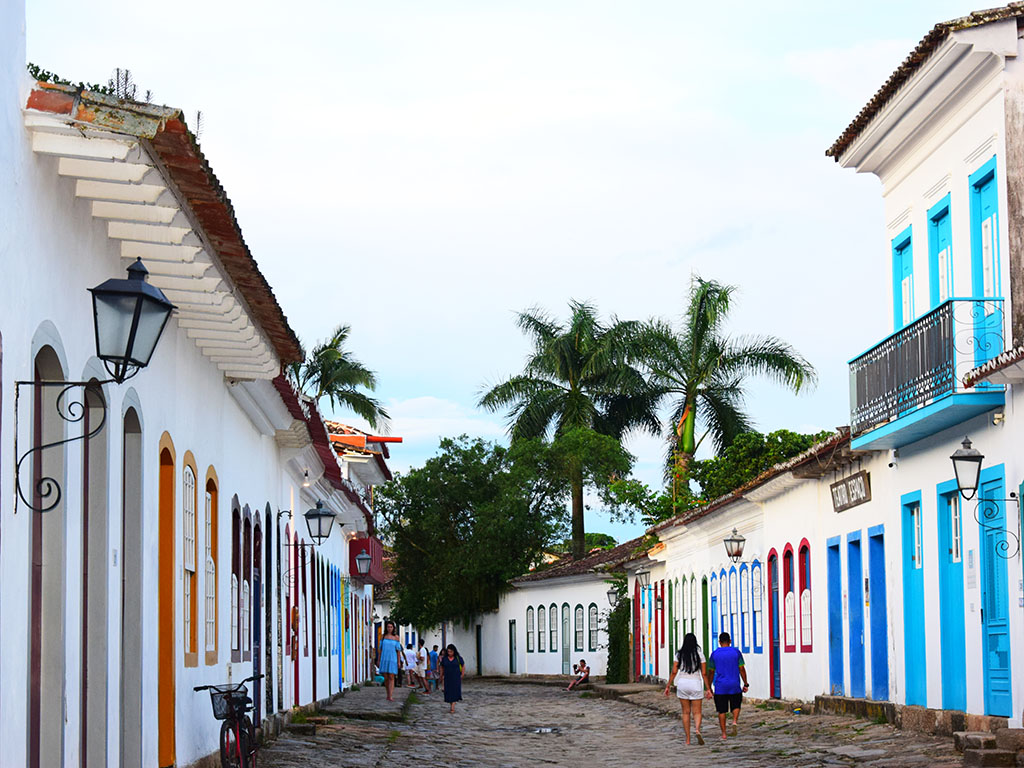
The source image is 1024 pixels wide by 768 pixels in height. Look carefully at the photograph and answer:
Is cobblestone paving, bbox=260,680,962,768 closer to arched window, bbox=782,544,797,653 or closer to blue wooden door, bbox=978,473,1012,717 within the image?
blue wooden door, bbox=978,473,1012,717

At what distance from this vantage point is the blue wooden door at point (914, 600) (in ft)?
57.0

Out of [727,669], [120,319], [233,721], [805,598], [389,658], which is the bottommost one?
[389,658]

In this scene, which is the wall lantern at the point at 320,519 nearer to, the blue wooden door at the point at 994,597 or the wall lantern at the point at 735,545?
the wall lantern at the point at 735,545

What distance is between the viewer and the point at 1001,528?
14555mm

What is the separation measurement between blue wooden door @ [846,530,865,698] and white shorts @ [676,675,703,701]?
320cm

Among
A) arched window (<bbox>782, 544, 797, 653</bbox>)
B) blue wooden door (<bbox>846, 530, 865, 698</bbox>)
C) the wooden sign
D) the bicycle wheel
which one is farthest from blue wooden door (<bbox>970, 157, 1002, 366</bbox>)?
arched window (<bbox>782, 544, 797, 653</bbox>)

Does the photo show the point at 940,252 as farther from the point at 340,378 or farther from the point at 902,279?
the point at 340,378

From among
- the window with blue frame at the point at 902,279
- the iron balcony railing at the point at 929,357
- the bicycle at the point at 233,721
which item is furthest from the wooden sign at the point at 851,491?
the bicycle at the point at 233,721

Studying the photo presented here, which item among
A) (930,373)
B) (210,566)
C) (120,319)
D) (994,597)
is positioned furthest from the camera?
(930,373)

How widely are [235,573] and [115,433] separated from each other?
642 cm

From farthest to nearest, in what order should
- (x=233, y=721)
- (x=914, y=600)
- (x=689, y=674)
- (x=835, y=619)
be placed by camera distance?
(x=835, y=619), (x=689, y=674), (x=914, y=600), (x=233, y=721)

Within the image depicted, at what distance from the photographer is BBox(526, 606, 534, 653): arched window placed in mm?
51188

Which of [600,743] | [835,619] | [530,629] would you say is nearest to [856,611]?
[835,619]

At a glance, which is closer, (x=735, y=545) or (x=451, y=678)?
(x=735, y=545)
